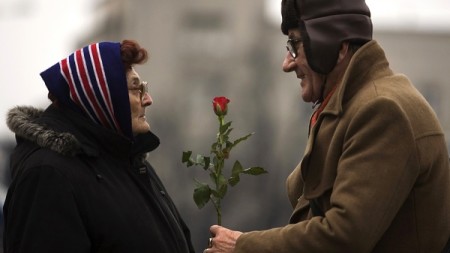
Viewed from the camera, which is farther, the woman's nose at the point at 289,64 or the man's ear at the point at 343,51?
the woman's nose at the point at 289,64

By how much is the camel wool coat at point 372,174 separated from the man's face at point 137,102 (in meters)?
0.85

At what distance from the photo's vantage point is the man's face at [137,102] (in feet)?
17.7

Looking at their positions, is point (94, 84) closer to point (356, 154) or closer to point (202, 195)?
point (202, 195)

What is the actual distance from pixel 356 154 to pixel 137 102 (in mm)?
1207

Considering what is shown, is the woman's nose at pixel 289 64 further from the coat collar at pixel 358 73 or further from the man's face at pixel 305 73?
the coat collar at pixel 358 73

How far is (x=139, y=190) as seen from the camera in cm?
538

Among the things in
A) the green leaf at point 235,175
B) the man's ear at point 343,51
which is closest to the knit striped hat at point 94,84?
the green leaf at point 235,175

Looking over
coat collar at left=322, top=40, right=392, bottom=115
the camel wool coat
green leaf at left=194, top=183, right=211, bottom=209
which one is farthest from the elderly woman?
coat collar at left=322, top=40, right=392, bottom=115

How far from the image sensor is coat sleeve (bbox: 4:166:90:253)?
4926mm

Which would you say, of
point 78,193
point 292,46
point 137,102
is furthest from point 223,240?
point 137,102

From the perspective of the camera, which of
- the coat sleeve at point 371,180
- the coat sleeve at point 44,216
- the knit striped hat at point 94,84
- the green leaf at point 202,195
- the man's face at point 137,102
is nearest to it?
the coat sleeve at point 371,180

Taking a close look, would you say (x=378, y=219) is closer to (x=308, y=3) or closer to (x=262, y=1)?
(x=308, y=3)

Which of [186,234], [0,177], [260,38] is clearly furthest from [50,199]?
[260,38]

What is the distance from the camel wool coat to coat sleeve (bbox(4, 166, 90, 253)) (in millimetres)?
633
